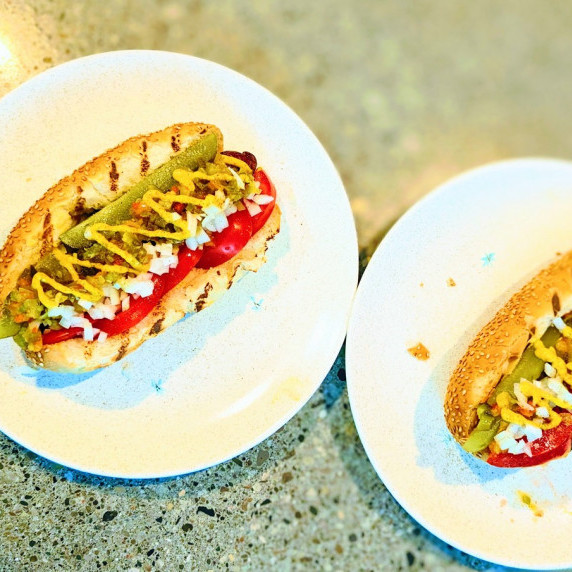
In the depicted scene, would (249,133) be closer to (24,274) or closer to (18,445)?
(24,274)

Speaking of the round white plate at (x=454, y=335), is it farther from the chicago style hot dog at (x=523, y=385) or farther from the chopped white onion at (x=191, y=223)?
the chopped white onion at (x=191, y=223)

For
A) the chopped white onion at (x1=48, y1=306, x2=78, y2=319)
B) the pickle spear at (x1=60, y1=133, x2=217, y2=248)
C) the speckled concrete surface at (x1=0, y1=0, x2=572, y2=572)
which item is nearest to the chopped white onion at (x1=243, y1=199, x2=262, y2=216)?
the pickle spear at (x1=60, y1=133, x2=217, y2=248)

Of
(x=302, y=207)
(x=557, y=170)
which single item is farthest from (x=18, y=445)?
(x=557, y=170)

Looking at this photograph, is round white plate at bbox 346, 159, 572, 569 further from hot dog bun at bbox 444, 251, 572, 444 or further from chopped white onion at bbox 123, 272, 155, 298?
chopped white onion at bbox 123, 272, 155, 298

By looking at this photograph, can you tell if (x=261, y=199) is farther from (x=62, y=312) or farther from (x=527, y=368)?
(x=527, y=368)

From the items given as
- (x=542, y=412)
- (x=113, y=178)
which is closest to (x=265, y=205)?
(x=113, y=178)

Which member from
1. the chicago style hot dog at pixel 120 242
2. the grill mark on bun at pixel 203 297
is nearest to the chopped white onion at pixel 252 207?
the chicago style hot dog at pixel 120 242
